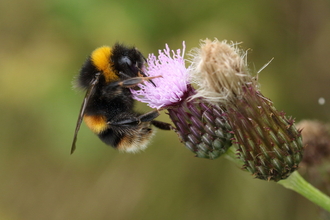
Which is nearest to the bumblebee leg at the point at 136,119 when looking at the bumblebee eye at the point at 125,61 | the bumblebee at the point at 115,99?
the bumblebee at the point at 115,99

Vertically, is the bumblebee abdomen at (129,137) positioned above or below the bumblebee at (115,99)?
below

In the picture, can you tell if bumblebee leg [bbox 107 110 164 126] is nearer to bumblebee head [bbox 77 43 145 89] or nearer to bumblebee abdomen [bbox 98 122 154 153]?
bumblebee abdomen [bbox 98 122 154 153]

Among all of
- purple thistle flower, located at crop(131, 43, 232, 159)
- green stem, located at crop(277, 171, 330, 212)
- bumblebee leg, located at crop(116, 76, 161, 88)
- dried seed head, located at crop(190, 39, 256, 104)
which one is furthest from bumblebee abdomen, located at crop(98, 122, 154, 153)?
green stem, located at crop(277, 171, 330, 212)

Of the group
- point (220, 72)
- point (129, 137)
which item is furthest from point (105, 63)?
point (220, 72)

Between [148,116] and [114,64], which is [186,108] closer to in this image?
[148,116]

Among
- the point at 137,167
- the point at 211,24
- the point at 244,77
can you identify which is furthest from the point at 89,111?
the point at 211,24

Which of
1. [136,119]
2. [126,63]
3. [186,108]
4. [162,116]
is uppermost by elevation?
[126,63]

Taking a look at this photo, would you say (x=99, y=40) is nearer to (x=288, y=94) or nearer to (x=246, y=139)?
(x=288, y=94)

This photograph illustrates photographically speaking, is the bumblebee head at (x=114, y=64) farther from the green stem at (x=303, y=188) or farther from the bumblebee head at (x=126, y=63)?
the green stem at (x=303, y=188)
